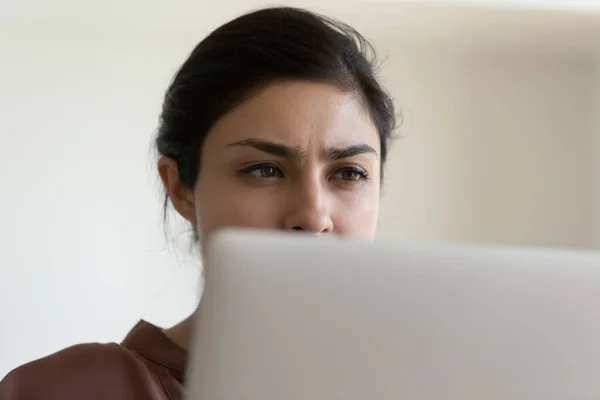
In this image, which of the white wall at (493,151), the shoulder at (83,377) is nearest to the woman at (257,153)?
the shoulder at (83,377)

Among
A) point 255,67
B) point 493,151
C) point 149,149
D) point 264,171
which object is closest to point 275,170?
point 264,171

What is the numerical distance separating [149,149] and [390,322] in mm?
1296

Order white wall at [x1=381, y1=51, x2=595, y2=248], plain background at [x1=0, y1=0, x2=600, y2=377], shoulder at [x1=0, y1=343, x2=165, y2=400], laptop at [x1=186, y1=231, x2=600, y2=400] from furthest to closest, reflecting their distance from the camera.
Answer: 1. white wall at [x1=381, y1=51, x2=595, y2=248]
2. plain background at [x1=0, y1=0, x2=600, y2=377]
3. shoulder at [x1=0, y1=343, x2=165, y2=400]
4. laptop at [x1=186, y1=231, x2=600, y2=400]

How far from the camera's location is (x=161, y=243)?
1507 millimetres

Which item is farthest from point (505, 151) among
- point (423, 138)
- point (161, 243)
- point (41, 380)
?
point (41, 380)

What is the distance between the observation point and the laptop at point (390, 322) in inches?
10.7

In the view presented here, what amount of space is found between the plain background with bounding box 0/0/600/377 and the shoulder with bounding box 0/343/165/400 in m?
0.72

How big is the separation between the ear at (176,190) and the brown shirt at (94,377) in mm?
189

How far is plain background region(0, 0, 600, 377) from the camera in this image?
1455 millimetres

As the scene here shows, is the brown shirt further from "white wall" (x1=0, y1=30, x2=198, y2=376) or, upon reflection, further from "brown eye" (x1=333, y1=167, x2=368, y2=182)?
"white wall" (x1=0, y1=30, x2=198, y2=376)

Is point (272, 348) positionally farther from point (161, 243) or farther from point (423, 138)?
point (423, 138)

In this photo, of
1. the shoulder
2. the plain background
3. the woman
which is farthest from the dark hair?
the plain background

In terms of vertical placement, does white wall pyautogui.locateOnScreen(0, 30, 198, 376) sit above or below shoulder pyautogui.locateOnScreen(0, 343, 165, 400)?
above

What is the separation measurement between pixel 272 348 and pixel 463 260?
0.27 ft
